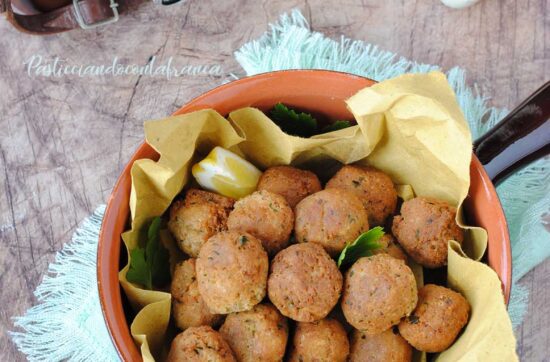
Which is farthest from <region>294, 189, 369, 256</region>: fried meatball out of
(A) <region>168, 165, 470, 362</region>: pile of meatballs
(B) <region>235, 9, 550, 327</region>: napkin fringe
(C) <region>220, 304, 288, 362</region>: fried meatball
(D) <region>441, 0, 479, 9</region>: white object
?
(D) <region>441, 0, 479, 9</region>: white object

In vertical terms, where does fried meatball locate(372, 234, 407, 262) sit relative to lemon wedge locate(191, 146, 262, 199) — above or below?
below

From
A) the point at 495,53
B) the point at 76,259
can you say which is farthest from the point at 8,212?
the point at 495,53

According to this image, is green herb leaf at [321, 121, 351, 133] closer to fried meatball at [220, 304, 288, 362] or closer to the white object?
fried meatball at [220, 304, 288, 362]

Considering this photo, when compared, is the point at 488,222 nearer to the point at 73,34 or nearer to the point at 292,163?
the point at 292,163

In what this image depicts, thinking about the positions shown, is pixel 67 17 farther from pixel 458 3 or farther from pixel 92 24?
pixel 458 3

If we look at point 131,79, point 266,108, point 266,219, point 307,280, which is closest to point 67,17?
point 131,79

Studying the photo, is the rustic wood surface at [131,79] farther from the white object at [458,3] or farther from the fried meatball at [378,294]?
the fried meatball at [378,294]
